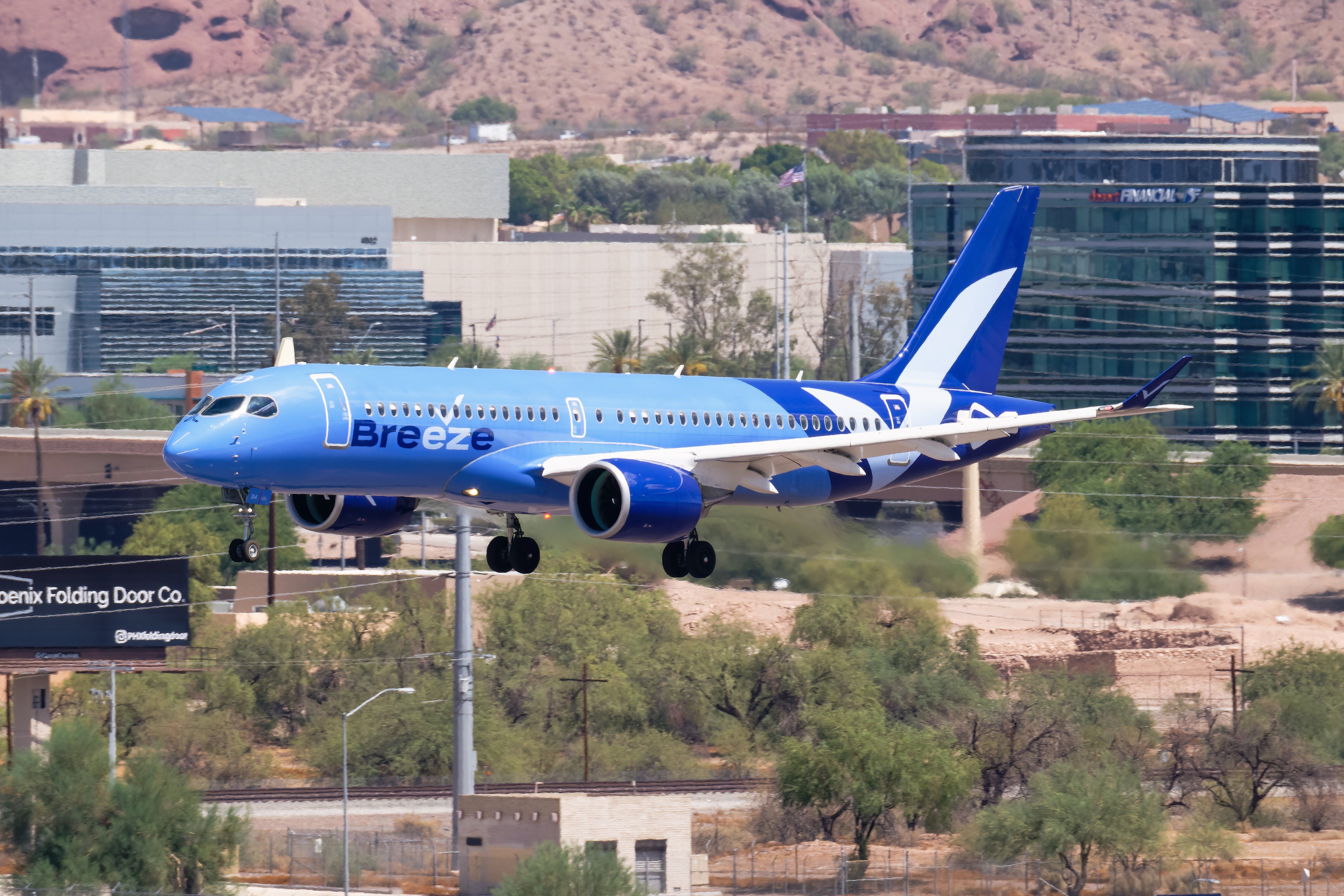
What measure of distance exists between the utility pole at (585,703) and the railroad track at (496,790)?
2.95 feet

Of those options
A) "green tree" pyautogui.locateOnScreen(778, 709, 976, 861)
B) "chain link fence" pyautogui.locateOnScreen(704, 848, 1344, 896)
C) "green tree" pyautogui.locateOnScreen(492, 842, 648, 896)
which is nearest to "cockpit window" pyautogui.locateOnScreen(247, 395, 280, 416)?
"green tree" pyautogui.locateOnScreen(492, 842, 648, 896)

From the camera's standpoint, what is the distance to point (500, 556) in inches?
2345

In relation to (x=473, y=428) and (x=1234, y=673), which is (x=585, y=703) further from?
(x=473, y=428)

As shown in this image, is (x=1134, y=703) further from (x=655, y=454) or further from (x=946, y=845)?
(x=655, y=454)

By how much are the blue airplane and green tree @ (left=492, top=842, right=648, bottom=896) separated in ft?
80.2

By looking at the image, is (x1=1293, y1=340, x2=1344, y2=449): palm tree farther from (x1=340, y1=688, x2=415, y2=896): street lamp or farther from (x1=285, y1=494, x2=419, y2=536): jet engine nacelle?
(x1=285, y1=494, x2=419, y2=536): jet engine nacelle

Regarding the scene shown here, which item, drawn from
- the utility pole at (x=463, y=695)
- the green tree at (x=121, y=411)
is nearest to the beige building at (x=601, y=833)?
the utility pole at (x=463, y=695)

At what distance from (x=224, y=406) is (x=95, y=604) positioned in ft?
176

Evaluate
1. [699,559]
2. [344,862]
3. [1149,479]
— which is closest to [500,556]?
[699,559]

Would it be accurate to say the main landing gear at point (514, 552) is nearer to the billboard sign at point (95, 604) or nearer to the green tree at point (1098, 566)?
the billboard sign at point (95, 604)

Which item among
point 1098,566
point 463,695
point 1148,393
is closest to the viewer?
point 1148,393

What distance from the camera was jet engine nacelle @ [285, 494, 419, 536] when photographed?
188 feet

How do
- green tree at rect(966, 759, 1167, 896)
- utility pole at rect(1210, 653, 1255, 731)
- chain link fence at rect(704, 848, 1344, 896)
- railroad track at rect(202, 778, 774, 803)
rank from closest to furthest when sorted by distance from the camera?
chain link fence at rect(704, 848, 1344, 896)
green tree at rect(966, 759, 1167, 896)
railroad track at rect(202, 778, 774, 803)
utility pole at rect(1210, 653, 1255, 731)

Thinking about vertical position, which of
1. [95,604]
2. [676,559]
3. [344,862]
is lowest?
[344,862]
